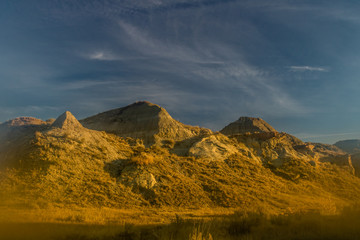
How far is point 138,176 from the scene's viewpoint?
15742mm

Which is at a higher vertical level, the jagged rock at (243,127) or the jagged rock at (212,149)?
the jagged rock at (243,127)

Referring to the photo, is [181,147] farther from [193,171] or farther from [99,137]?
[99,137]

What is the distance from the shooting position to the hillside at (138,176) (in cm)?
1288

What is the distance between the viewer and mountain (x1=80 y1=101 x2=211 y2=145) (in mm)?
41566

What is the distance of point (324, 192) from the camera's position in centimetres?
2452

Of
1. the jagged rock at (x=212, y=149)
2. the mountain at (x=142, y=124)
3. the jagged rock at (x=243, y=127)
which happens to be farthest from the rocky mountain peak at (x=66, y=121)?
the jagged rock at (x=243, y=127)

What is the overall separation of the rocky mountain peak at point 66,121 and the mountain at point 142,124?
647 inches

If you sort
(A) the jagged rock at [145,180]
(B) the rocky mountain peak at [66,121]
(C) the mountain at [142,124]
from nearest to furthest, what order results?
(A) the jagged rock at [145,180] < (B) the rocky mountain peak at [66,121] < (C) the mountain at [142,124]

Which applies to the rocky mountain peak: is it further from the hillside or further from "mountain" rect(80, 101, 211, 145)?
"mountain" rect(80, 101, 211, 145)

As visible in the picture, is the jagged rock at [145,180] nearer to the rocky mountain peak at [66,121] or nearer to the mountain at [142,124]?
the rocky mountain peak at [66,121]

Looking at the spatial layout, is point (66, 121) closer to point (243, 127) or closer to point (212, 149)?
point (212, 149)

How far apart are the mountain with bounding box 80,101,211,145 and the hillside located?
45.8ft

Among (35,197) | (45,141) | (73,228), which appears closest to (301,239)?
(73,228)

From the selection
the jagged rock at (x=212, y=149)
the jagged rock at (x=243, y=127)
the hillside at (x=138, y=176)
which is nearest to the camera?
the hillside at (x=138, y=176)
